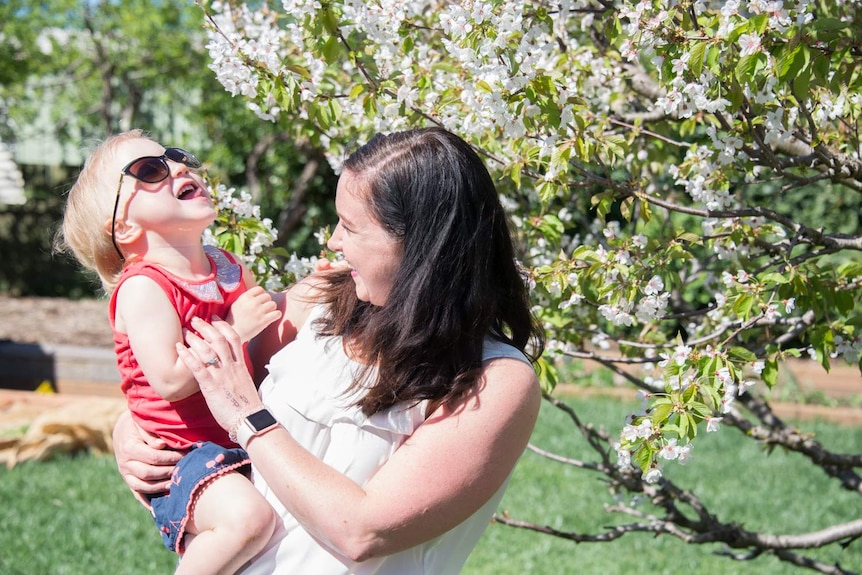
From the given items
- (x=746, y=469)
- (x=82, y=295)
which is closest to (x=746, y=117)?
(x=746, y=469)

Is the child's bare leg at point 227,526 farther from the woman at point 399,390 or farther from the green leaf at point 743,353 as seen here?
the green leaf at point 743,353

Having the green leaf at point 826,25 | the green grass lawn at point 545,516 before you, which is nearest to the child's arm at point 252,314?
the green leaf at point 826,25

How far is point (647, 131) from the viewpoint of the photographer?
2.66m

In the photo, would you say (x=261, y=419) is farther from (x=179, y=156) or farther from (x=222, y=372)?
(x=179, y=156)

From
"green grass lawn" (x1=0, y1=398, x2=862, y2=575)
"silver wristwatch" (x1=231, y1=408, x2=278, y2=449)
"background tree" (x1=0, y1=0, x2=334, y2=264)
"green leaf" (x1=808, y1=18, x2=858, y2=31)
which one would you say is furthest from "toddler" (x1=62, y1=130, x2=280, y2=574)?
"background tree" (x1=0, y1=0, x2=334, y2=264)

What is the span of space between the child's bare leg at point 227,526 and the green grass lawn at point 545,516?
284 cm

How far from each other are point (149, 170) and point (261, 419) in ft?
2.24

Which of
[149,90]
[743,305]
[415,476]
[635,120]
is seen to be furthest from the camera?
[149,90]

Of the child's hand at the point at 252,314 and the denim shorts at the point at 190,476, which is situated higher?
the child's hand at the point at 252,314

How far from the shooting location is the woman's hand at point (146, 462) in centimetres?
212

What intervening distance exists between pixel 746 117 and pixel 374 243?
1.05 meters

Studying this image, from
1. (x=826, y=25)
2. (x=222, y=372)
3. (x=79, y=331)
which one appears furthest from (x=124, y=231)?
(x=79, y=331)

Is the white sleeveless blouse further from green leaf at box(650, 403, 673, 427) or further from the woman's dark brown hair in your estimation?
green leaf at box(650, 403, 673, 427)

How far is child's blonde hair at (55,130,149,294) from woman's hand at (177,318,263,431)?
0.39 meters
